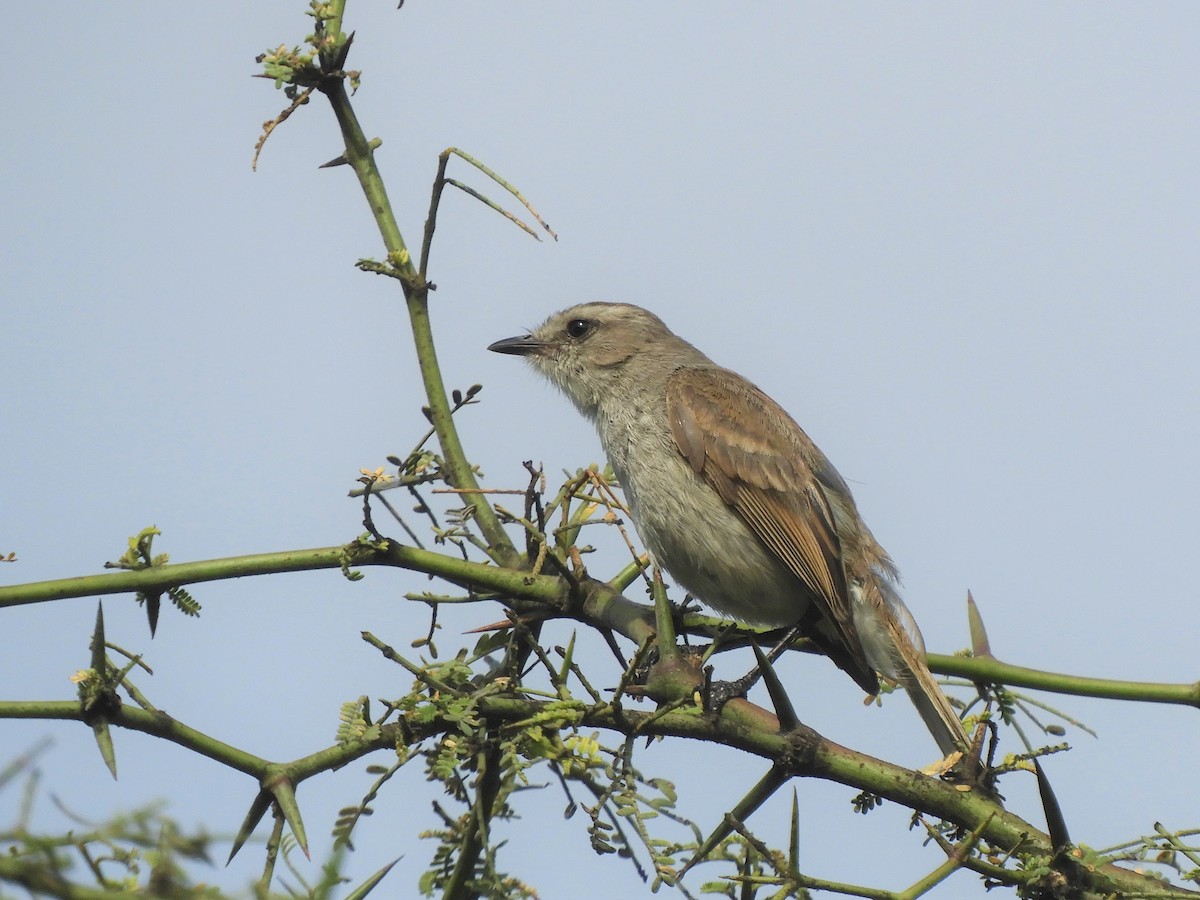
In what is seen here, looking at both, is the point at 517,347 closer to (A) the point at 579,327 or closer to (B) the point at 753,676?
(A) the point at 579,327

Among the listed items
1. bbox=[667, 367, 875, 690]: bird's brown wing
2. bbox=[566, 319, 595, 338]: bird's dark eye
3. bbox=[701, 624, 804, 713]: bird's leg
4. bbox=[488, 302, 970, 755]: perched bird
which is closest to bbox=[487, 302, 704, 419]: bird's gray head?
bbox=[566, 319, 595, 338]: bird's dark eye

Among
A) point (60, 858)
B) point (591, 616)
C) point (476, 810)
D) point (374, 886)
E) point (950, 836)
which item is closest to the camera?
point (60, 858)

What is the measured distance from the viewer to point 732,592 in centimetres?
549

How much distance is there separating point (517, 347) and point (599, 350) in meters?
0.48

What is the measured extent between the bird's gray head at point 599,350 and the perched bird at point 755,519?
0.73 ft

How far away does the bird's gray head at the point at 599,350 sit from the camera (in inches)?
258

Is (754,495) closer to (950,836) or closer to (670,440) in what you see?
(670,440)

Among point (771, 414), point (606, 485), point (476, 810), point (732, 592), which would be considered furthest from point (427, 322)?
point (771, 414)

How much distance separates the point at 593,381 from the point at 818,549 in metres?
1.67

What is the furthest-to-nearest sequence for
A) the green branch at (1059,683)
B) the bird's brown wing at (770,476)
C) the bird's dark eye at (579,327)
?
A: the bird's dark eye at (579,327)
the bird's brown wing at (770,476)
the green branch at (1059,683)

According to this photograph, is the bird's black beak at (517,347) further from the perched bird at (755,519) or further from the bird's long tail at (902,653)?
the bird's long tail at (902,653)

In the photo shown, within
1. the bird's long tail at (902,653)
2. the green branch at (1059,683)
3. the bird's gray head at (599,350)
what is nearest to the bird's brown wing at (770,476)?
the bird's long tail at (902,653)

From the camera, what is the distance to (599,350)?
267 inches

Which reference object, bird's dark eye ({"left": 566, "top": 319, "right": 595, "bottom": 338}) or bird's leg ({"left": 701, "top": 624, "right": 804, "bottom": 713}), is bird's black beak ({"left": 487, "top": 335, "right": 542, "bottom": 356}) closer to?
bird's dark eye ({"left": 566, "top": 319, "right": 595, "bottom": 338})
